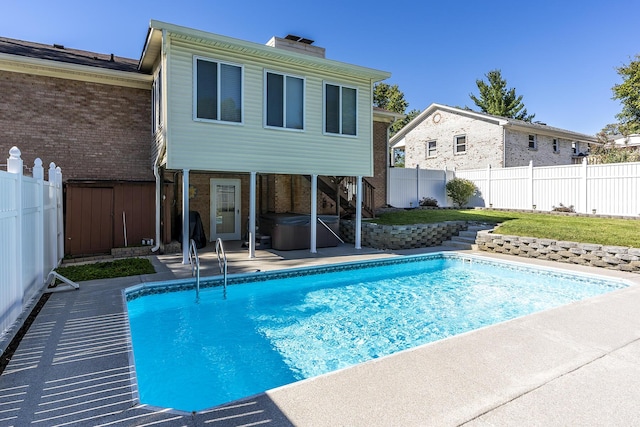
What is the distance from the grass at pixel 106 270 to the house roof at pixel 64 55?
5870mm

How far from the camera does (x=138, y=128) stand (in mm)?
11312

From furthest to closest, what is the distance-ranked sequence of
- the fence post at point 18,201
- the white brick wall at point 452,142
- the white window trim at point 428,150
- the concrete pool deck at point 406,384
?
the white window trim at point 428,150 < the white brick wall at point 452,142 < the fence post at point 18,201 < the concrete pool deck at point 406,384

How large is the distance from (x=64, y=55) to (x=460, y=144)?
2035cm

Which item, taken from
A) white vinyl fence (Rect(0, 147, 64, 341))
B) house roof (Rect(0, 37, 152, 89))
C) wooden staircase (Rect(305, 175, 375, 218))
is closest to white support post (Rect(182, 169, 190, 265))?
white vinyl fence (Rect(0, 147, 64, 341))

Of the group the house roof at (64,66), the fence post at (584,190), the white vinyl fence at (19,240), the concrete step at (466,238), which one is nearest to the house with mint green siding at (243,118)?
the house roof at (64,66)

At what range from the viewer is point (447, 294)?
7574 mm

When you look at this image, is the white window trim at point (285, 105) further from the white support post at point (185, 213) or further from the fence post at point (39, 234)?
the fence post at point (39, 234)

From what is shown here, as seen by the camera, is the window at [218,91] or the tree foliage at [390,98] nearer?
the window at [218,91]

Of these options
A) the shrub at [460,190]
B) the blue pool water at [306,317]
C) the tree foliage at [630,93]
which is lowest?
the blue pool water at [306,317]

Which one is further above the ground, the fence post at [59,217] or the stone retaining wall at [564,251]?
the fence post at [59,217]

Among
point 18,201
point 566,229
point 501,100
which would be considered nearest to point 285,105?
point 18,201

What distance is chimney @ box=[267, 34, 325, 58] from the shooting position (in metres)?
13.6

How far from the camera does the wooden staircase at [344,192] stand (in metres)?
12.7

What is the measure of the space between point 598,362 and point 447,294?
13.1 ft
